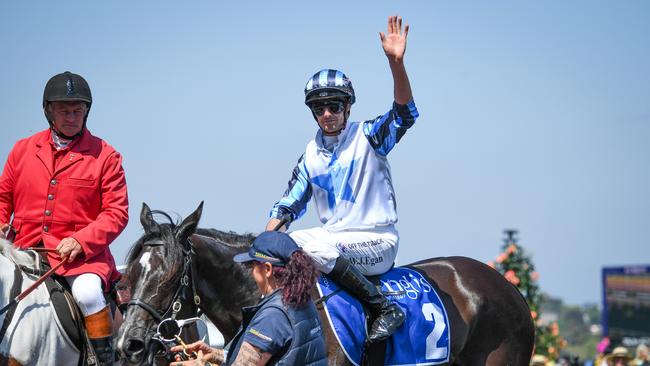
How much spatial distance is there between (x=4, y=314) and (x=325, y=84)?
3003 millimetres

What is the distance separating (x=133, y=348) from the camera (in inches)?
256

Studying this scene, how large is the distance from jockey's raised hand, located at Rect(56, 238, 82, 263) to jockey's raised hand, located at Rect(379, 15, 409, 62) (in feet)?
9.34

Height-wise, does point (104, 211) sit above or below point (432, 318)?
above

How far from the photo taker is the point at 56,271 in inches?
281

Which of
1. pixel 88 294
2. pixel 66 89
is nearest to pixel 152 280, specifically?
pixel 88 294

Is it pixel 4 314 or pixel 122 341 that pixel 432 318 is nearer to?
pixel 122 341

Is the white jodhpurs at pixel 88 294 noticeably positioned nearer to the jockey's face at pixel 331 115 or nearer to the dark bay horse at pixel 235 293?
the dark bay horse at pixel 235 293

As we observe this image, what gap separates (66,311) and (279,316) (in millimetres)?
2683

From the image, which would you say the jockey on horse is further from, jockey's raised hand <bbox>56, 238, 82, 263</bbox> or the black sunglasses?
jockey's raised hand <bbox>56, 238, 82, 263</bbox>

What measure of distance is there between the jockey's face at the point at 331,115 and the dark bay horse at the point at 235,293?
1.11 m

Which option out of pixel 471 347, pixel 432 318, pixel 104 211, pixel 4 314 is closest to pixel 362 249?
pixel 432 318

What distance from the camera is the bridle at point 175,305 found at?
6633 millimetres

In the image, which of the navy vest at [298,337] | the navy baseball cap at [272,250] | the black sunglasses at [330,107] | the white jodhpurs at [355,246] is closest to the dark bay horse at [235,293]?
the white jodhpurs at [355,246]

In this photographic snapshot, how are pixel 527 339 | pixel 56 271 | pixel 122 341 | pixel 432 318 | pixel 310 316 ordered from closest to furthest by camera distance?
pixel 310 316, pixel 122 341, pixel 56 271, pixel 432 318, pixel 527 339
